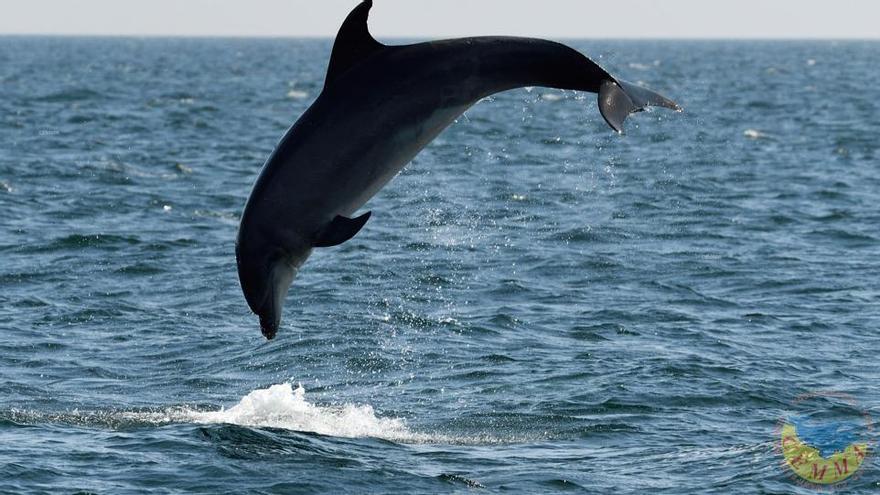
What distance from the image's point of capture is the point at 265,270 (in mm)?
11250

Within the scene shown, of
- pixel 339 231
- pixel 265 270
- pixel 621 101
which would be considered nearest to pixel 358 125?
pixel 339 231

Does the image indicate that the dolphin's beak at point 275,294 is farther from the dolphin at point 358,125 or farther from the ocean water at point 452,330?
the ocean water at point 452,330

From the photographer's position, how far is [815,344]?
20281mm

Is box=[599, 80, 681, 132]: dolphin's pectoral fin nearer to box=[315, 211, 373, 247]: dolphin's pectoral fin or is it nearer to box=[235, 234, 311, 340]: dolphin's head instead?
box=[315, 211, 373, 247]: dolphin's pectoral fin

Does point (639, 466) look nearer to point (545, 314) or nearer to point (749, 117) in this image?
point (545, 314)

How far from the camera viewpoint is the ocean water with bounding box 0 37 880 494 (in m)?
14.9

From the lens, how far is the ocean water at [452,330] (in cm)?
1492

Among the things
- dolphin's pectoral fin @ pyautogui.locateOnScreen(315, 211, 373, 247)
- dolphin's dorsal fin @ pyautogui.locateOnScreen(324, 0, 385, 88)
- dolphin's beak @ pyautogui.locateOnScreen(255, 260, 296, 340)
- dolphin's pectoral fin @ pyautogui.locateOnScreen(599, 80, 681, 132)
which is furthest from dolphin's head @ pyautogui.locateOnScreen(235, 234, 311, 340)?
dolphin's pectoral fin @ pyautogui.locateOnScreen(599, 80, 681, 132)

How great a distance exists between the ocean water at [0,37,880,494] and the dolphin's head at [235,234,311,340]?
282cm

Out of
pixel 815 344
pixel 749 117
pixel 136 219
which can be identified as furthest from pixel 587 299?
pixel 749 117

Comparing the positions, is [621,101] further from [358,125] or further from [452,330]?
[452,330]

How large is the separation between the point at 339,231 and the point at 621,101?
2466mm

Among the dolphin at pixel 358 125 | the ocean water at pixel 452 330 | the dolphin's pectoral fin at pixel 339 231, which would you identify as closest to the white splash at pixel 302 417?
the ocean water at pixel 452 330

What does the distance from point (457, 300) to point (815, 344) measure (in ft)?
18.9
